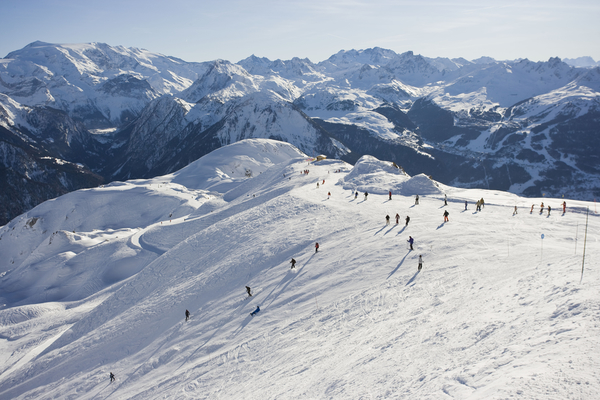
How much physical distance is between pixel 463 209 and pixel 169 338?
3403 centimetres

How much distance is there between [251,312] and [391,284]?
437 inches

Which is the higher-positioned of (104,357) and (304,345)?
(304,345)

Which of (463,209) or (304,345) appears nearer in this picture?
(304,345)

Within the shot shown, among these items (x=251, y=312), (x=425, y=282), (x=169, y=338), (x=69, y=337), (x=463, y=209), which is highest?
(x=463, y=209)

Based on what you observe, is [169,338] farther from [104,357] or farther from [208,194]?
[208,194]

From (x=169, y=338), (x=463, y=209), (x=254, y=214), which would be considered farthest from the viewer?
(x=254, y=214)

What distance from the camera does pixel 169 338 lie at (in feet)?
95.7

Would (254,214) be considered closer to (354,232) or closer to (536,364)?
(354,232)

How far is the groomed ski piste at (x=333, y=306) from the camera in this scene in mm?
15334

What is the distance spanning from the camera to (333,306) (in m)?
25.3

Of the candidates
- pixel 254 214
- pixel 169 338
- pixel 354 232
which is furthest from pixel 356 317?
pixel 254 214

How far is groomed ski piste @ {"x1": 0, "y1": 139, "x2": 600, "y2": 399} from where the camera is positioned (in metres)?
15.3

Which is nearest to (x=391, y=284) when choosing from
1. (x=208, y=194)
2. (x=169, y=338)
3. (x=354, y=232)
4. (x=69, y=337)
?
(x=354, y=232)

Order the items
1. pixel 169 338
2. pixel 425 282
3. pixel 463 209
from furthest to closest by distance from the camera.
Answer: pixel 463 209 → pixel 169 338 → pixel 425 282
